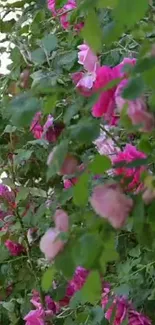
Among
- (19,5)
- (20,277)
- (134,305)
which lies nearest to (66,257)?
(134,305)

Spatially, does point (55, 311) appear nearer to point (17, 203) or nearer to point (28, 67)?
point (17, 203)

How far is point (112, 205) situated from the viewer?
572mm

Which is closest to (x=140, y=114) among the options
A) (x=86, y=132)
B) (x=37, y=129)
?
(x=86, y=132)

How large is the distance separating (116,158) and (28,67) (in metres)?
0.33

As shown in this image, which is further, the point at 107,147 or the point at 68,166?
the point at 107,147

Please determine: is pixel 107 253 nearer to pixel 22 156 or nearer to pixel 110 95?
pixel 110 95

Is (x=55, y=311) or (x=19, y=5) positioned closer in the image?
(x=55, y=311)

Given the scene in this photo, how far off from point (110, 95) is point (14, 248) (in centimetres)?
58

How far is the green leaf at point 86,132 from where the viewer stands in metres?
0.57

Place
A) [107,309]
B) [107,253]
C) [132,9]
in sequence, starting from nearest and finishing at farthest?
[132,9] → [107,253] → [107,309]

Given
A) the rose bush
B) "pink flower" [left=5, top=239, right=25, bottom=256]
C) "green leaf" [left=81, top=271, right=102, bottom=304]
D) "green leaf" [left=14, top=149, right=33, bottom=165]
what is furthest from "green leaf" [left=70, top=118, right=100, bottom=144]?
"pink flower" [left=5, top=239, right=25, bottom=256]

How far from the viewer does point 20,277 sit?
1.21m

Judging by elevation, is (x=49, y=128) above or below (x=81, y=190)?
below

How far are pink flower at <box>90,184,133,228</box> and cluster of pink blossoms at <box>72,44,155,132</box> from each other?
0.17ft
